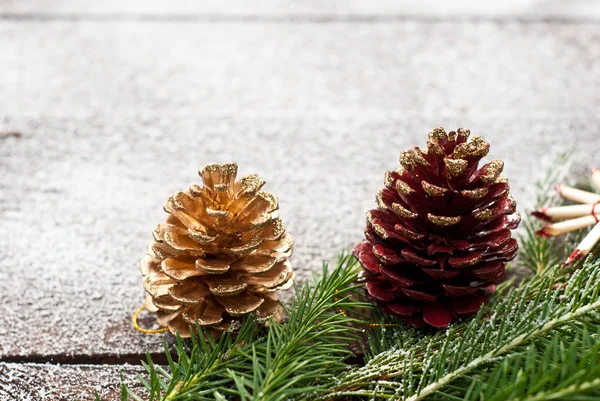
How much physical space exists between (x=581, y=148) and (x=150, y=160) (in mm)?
368

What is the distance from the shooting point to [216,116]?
588mm

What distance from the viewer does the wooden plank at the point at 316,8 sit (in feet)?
2.67

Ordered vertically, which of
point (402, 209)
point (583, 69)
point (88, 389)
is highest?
point (583, 69)

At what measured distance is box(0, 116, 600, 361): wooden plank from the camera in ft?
1.31

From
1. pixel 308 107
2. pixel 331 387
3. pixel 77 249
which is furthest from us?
pixel 308 107

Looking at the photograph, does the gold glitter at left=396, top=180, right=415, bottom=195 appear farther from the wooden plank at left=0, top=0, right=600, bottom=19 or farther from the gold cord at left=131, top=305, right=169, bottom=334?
the wooden plank at left=0, top=0, right=600, bottom=19

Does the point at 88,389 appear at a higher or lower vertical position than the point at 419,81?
lower

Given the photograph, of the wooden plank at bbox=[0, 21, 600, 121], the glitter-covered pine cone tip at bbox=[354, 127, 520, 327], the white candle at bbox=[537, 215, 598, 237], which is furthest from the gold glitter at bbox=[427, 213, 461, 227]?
the wooden plank at bbox=[0, 21, 600, 121]

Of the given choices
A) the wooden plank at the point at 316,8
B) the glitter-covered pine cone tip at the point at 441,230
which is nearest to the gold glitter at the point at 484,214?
the glitter-covered pine cone tip at the point at 441,230

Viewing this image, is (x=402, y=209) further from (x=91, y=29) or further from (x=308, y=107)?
(x=91, y=29)

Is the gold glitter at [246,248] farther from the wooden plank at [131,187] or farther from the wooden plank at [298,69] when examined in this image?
the wooden plank at [298,69]

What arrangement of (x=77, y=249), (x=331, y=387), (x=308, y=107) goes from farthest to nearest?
(x=308, y=107)
(x=77, y=249)
(x=331, y=387)

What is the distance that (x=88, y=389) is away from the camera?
352 millimetres


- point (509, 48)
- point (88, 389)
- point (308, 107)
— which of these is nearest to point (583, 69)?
point (509, 48)
